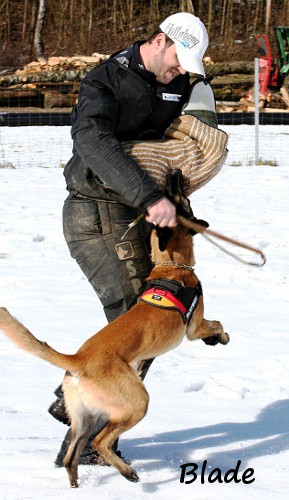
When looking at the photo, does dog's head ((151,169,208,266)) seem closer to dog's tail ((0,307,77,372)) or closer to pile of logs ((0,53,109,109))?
dog's tail ((0,307,77,372))

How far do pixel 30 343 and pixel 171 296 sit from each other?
65 centimetres

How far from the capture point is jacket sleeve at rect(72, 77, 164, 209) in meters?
3.29

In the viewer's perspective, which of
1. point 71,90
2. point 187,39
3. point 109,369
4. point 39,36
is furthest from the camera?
point 39,36

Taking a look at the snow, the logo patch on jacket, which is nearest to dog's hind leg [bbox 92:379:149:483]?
the snow

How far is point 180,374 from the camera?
493 cm

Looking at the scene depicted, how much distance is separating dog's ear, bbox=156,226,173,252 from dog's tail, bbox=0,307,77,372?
71cm

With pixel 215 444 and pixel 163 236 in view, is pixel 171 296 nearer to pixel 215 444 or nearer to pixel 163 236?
pixel 163 236

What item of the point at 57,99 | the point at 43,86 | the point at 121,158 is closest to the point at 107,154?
the point at 121,158

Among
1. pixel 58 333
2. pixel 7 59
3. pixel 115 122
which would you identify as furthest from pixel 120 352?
pixel 7 59

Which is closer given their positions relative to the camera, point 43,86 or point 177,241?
point 177,241

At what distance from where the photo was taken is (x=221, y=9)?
32.1 m

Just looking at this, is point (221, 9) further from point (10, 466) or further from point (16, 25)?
point (10, 466)

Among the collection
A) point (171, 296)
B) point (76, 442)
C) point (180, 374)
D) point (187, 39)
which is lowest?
point (180, 374)

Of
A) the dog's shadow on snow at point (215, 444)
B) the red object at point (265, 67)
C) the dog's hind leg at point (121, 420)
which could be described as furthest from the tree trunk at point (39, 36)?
the dog's hind leg at point (121, 420)
